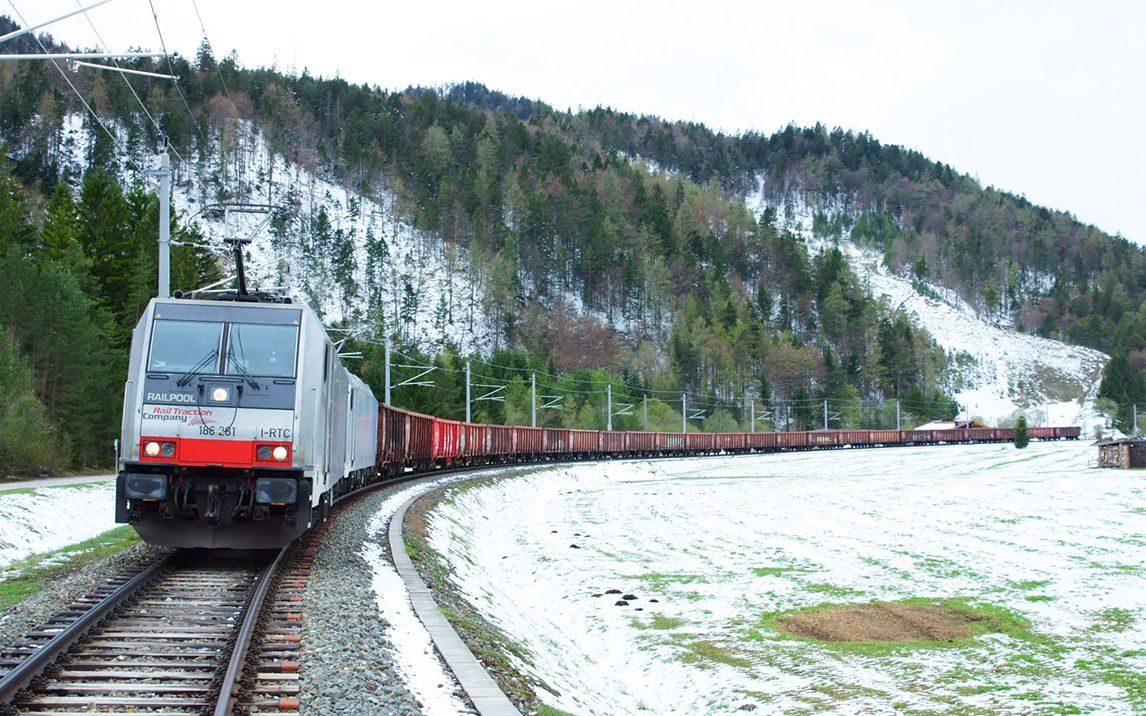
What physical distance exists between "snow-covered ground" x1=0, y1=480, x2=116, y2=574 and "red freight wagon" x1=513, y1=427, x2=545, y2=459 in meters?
37.9

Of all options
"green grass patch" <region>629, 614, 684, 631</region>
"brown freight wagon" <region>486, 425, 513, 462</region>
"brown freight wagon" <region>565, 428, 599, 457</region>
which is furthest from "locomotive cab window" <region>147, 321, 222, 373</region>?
"brown freight wagon" <region>565, 428, 599, 457</region>

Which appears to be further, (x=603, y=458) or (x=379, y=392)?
(x=379, y=392)

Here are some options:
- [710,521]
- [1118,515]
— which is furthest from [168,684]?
[1118,515]

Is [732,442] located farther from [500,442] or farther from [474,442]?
[474,442]

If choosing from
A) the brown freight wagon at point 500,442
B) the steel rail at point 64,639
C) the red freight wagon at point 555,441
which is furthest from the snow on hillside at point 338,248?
the steel rail at point 64,639

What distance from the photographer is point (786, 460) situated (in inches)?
3438

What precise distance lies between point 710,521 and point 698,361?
127782 mm

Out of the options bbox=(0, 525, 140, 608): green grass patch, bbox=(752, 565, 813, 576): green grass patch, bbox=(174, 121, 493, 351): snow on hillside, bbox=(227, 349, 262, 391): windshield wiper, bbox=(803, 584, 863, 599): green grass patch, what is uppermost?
bbox=(174, 121, 493, 351): snow on hillside

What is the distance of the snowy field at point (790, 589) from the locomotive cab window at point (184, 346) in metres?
5.45

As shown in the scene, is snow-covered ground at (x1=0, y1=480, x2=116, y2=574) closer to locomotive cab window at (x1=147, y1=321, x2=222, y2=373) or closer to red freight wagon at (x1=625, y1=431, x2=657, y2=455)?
locomotive cab window at (x1=147, y1=321, x2=222, y2=373)

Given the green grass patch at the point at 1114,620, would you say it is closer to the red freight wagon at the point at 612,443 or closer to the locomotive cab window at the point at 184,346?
the locomotive cab window at the point at 184,346

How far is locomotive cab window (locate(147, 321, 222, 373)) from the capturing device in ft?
43.0

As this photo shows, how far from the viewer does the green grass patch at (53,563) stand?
12.2 metres

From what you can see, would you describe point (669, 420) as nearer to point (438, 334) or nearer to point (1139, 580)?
point (438, 334)
